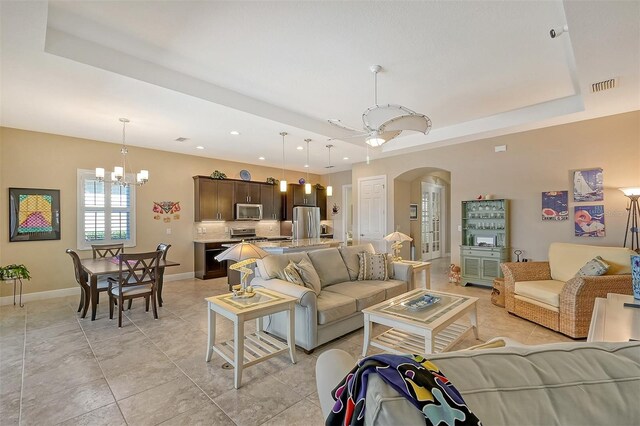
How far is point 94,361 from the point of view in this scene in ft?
9.23

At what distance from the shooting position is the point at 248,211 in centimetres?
758

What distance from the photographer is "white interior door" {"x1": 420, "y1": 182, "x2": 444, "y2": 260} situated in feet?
30.0

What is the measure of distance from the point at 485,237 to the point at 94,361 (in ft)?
20.0

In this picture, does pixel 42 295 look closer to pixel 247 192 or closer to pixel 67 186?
pixel 67 186

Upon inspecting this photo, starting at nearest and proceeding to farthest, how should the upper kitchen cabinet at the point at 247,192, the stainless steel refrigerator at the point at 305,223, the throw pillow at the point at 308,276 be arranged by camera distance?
the throw pillow at the point at 308,276
the upper kitchen cabinet at the point at 247,192
the stainless steel refrigerator at the point at 305,223

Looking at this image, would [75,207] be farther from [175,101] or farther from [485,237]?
[485,237]

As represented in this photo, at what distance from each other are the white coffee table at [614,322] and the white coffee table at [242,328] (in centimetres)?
215

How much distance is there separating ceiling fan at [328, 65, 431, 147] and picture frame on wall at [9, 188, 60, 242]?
509 centimetres

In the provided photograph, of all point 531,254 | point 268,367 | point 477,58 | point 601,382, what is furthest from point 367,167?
point 601,382

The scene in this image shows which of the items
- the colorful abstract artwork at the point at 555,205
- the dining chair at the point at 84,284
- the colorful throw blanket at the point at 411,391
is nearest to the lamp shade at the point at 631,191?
the colorful abstract artwork at the point at 555,205

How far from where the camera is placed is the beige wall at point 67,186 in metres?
4.71

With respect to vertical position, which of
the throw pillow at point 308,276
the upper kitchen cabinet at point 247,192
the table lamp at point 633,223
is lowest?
the throw pillow at point 308,276

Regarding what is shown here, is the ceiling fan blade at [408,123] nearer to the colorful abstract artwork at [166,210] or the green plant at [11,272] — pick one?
the colorful abstract artwork at [166,210]

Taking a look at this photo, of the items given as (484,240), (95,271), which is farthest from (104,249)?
(484,240)
